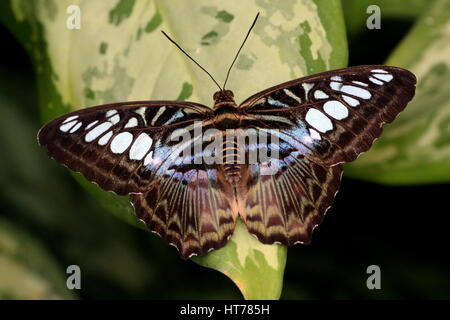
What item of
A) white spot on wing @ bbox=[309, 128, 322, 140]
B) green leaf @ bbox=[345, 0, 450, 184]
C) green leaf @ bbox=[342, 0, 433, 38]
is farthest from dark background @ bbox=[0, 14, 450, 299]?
white spot on wing @ bbox=[309, 128, 322, 140]

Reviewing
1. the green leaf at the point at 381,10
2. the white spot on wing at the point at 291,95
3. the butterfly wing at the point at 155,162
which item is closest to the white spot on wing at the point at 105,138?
the butterfly wing at the point at 155,162

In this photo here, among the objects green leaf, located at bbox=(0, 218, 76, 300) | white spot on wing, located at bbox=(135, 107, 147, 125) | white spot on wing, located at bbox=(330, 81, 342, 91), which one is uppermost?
white spot on wing, located at bbox=(330, 81, 342, 91)

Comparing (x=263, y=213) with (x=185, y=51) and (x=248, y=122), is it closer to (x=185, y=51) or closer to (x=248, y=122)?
(x=248, y=122)

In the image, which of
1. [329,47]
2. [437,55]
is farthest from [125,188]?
[437,55]

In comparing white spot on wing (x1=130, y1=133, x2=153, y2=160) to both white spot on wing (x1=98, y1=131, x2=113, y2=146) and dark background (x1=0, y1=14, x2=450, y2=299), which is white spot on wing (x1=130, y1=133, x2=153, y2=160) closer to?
white spot on wing (x1=98, y1=131, x2=113, y2=146)

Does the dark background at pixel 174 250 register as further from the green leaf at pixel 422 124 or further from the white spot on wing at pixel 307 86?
the white spot on wing at pixel 307 86

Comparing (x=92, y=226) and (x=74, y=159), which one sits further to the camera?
(x=92, y=226)
